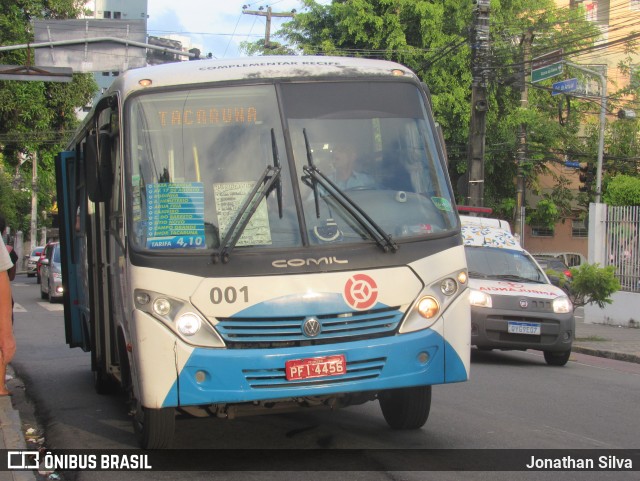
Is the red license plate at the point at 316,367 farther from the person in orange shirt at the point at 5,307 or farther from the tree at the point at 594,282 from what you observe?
the tree at the point at 594,282

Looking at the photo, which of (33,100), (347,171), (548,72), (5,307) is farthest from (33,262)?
(347,171)

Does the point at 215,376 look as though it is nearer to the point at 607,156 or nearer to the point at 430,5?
the point at 430,5

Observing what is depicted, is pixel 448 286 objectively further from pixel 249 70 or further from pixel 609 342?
pixel 609 342

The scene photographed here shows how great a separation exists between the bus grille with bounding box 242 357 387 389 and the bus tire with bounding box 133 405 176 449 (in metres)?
0.80

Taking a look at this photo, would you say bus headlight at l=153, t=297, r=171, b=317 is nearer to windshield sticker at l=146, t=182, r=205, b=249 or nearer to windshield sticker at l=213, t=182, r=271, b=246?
windshield sticker at l=146, t=182, r=205, b=249

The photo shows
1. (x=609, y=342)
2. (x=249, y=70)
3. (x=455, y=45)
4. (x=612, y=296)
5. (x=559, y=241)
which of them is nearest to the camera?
(x=249, y=70)

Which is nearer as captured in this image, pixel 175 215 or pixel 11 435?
pixel 175 215

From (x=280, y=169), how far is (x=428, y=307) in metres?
1.40

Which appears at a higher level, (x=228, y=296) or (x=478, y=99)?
(x=478, y=99)

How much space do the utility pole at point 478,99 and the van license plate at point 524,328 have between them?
8274 millimetres

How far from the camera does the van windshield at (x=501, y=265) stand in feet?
46.2

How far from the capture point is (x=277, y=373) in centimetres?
600

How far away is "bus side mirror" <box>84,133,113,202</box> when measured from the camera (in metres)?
6.93

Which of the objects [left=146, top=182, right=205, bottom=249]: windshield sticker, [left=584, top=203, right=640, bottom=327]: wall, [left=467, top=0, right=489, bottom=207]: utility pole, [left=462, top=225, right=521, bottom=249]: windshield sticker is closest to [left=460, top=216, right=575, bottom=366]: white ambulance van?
[left=462, top=225, right=521, bottom=249]: windshield sticker
